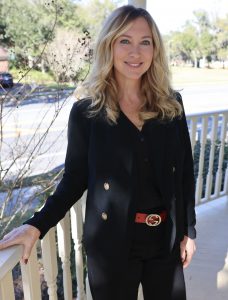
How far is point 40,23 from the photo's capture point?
2977mm

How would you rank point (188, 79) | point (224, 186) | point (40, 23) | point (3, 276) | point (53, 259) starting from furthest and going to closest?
1. point (188, 79)
2. point (224, 186)
3. point (40, 23)
4. point (53, 259)
5. point (3, 276)

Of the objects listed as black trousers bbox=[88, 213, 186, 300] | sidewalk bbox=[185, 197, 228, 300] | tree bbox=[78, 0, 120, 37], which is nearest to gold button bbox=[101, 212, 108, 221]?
black trousers bbox=[88, 213, 186, 300]

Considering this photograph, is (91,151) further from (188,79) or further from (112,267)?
(188,79)

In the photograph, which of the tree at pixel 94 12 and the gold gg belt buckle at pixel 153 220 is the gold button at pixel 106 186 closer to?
the gold gg belt buckle at pixel 153 220

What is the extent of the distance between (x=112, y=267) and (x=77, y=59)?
5.38ft

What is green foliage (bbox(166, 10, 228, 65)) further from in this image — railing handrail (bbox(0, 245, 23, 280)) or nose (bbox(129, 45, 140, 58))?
railing handrail (bbox(0, 245, 23, 280))

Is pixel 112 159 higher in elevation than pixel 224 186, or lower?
higher

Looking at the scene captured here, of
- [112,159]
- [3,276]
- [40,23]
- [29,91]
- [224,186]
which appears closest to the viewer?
[3,276]

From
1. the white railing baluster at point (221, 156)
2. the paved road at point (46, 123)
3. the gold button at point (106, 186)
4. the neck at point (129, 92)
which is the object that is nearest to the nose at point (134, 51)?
the neck at point (129, 92)

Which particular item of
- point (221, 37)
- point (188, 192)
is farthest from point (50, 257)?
point (221, 37)

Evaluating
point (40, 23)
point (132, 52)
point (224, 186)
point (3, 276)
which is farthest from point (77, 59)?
point (224, 186)

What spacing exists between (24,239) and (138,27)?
2.67 feet

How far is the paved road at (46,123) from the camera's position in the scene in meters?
2.56

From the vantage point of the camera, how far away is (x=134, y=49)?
1.11 meters
